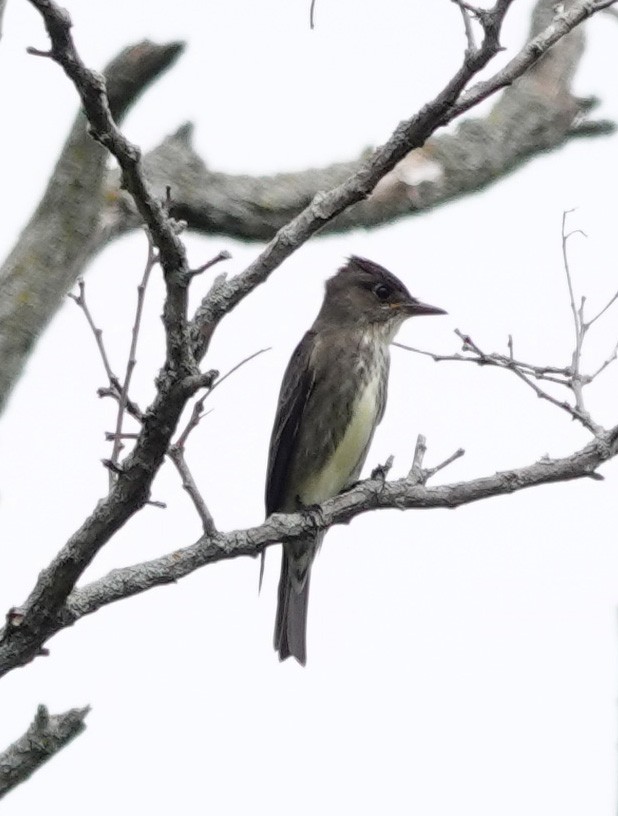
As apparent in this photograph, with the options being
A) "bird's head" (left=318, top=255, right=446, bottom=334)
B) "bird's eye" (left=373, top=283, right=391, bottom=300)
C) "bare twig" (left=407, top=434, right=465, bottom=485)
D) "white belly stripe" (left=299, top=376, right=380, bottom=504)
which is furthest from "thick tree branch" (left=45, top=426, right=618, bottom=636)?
"bird's eye" (left=373, top=283, right=391, bottom=300)

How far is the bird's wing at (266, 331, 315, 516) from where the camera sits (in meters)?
7.65

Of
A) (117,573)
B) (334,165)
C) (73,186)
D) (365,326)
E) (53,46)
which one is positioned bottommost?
(117,573)

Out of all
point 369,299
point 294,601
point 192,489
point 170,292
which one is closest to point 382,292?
point 369,299

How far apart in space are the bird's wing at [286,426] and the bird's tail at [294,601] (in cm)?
27

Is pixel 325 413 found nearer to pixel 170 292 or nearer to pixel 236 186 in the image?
pixel 236 186

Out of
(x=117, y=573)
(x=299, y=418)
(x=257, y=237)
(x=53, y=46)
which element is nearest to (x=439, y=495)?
(x=117, y=573)

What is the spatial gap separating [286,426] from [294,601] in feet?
2.79

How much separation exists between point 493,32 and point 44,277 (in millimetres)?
3083

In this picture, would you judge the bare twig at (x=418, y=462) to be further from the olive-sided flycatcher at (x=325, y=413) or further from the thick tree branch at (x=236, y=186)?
the olive-sided flycatcher at (x=325, y=413)

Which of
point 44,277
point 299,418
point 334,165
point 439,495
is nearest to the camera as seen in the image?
point 439,495

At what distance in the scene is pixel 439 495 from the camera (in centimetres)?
516

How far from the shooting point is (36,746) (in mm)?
4359

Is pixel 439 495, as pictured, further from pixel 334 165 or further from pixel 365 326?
pixel 334 165

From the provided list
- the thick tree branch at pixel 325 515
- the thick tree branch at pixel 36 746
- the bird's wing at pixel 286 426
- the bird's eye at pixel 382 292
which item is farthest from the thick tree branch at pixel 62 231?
the thick tree branch at pixel 36 746
